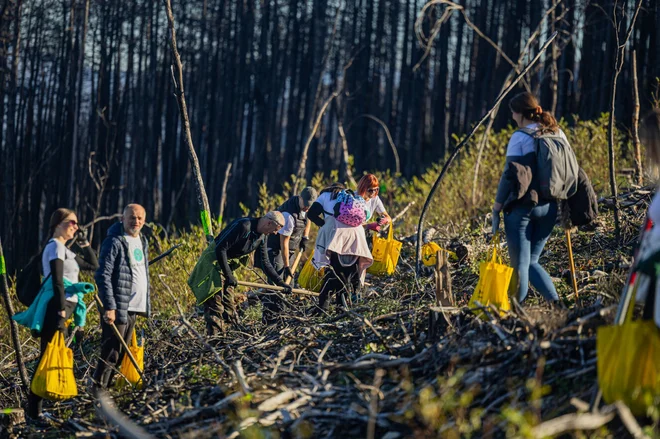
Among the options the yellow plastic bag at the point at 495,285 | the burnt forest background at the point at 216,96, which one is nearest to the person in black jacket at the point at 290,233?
the yellow plastic bag at the point at 495,285

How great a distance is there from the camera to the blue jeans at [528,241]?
A: 5719mm

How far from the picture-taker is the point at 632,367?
3.81 m

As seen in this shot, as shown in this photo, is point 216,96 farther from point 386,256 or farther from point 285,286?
point 285,286

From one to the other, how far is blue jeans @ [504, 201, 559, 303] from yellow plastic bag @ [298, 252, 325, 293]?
3.01 metres

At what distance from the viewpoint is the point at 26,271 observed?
630 cm

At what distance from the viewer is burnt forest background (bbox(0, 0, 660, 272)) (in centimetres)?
2056

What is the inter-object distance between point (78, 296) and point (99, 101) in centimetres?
1642

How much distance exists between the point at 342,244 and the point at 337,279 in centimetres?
35

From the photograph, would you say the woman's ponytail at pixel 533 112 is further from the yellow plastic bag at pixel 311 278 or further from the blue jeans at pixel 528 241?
the yellow plastic bag at pixel 311 278

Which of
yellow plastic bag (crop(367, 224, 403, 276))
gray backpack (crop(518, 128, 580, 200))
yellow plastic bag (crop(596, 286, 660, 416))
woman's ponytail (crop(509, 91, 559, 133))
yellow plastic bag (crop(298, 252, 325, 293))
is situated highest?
woman's ponytail (crop(509, 91, 559, 133))

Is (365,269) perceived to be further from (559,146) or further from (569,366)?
(569,366)

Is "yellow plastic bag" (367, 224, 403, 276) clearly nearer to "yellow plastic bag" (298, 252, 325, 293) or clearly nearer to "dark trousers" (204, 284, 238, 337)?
"yellow plastic bag" (298, 252, 325, 293)

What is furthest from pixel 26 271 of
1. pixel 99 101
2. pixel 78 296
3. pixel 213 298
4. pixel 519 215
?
pixel 99 101

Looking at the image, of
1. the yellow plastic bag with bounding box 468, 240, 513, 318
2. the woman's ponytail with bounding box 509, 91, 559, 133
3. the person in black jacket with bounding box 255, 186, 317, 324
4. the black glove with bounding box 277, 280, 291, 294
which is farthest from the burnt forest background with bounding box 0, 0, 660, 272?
the yellow plastic bag with bounding box 468, 240, 513, 318
